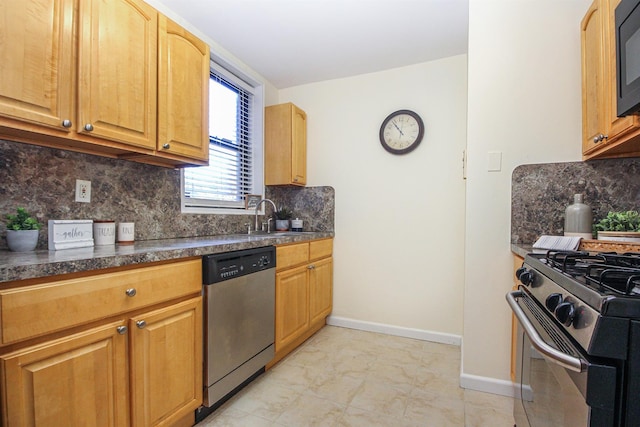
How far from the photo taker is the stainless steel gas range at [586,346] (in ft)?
2.05

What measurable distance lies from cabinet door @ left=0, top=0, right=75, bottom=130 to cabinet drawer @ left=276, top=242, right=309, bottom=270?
135 centimetres

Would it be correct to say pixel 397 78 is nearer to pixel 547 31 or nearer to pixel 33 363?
pixel 547 31

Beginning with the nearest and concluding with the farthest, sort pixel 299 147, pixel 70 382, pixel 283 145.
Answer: pixel 70 382 → pixel 283 145 → pixel 299 147

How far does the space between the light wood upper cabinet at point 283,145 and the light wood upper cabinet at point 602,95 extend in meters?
2.14

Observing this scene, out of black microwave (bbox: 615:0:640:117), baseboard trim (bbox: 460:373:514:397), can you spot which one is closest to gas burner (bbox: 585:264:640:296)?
black microwave (bbox: 615:0:640:117)

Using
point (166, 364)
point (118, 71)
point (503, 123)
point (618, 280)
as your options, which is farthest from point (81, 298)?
point (503, 123)

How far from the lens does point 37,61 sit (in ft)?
3.89

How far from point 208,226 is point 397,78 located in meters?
2.15

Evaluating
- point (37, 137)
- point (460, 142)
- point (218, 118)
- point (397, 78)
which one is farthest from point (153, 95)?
point (460, 142)

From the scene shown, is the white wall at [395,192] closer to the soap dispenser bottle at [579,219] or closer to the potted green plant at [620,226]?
the soap dispenser bottle at [579,219]

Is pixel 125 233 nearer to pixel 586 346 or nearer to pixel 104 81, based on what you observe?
pixel 104 81

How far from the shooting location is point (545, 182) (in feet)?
5.97

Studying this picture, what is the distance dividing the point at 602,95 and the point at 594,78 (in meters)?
0.16

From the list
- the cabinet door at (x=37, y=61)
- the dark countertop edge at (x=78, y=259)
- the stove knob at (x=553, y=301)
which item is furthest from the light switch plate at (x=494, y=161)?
the cabinet door at (x=37, y=61)
